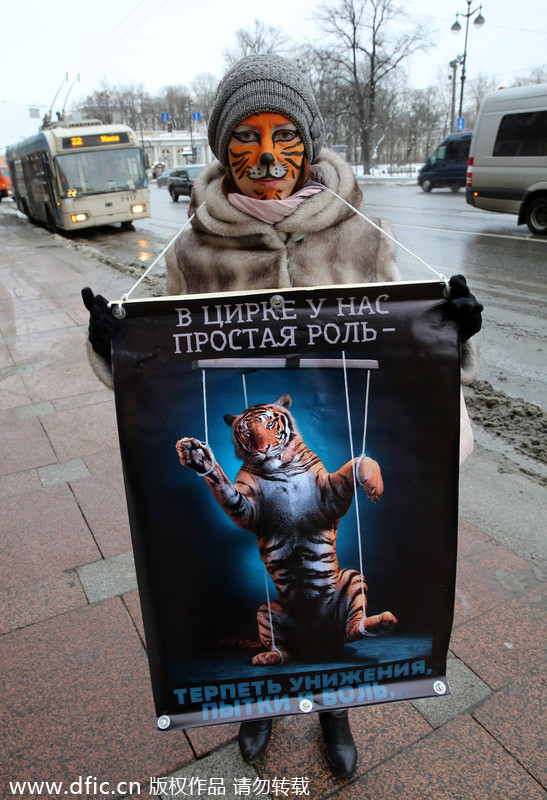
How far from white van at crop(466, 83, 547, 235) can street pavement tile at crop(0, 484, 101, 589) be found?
38.9ft

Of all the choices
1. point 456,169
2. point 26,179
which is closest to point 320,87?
point 456,169

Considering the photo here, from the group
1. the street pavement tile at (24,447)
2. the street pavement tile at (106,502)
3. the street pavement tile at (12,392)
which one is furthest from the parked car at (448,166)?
the street pavement tile at (106,502)

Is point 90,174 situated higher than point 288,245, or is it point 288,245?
point 90,174

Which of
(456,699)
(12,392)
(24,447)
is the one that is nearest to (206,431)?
(456,699)

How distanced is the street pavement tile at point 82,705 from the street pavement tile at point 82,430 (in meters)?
1.68

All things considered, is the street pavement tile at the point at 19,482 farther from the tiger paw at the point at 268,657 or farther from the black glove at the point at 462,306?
the black glove at the point at 462,306

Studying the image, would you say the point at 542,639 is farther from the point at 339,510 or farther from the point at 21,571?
the point at 21,571

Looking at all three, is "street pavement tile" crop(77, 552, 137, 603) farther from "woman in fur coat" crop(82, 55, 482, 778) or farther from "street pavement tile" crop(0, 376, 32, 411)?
"street pavement tile" crop(0, 376, 32, 411)

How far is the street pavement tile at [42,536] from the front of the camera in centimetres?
282

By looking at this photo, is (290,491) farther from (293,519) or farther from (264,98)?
(264,98)

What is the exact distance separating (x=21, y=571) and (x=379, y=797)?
1933 mm

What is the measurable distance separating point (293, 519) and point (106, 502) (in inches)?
84.4

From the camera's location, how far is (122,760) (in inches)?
74.5

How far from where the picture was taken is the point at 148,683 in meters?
2.17
